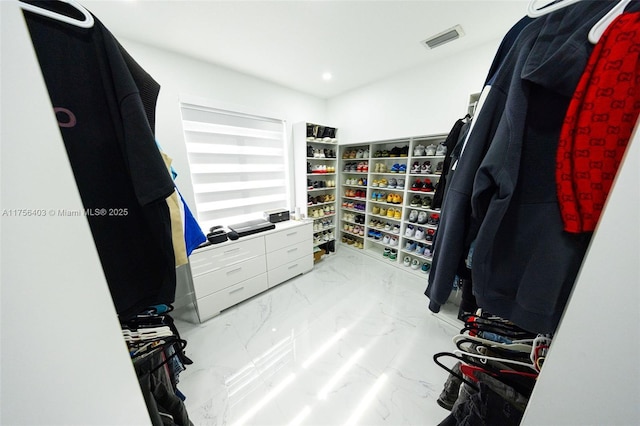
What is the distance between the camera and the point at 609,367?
40 cm

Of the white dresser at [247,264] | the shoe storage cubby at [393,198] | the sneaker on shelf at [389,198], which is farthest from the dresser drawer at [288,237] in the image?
the sneaker on shelf at [389,198]

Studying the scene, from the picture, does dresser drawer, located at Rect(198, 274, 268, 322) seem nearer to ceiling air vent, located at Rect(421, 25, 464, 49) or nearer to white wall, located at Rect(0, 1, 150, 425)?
white wall, located at Rect(0, 1, 150, 425)

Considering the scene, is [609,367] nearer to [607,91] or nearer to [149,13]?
[607,91]

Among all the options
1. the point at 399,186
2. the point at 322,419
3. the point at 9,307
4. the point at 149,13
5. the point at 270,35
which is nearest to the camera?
the point at 9,307

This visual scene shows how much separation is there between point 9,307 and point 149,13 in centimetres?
196

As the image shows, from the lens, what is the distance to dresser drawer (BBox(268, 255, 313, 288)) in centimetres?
226

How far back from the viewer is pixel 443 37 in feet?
5.36

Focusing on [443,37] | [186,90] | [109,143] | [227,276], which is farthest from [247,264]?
[443,37]

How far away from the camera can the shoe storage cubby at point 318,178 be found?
2.63 metres

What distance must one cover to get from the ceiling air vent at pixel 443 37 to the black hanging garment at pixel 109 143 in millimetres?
2165

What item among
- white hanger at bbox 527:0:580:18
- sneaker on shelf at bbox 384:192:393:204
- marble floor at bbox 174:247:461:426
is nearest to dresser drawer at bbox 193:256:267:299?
marble floor at bbox 174:247:461:426

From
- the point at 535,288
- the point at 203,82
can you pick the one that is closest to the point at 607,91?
the point at 535,288

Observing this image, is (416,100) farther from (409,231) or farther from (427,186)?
(409,231)

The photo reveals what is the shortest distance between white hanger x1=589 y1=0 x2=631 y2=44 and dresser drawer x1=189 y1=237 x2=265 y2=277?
221cm
